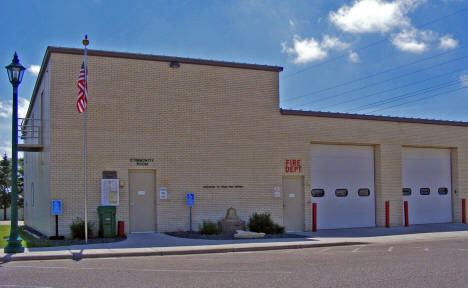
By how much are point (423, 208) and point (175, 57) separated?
46.0ft

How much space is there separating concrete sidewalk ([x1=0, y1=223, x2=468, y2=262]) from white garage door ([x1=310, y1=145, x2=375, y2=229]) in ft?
2.93

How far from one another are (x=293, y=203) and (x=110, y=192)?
7.56m

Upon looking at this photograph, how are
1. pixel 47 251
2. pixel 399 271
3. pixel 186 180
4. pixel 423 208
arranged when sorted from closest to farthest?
pixel 399 271
pixel 47 251
pixel 186 180
pixel 423 208

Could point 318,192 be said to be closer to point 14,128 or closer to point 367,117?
point 367,117

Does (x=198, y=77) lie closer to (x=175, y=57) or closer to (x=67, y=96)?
(x=175, y=57)

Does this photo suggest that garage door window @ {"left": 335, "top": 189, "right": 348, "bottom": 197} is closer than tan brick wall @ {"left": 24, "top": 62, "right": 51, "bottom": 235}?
No

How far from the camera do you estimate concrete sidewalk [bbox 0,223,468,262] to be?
44.8 ft

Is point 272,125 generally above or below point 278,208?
above

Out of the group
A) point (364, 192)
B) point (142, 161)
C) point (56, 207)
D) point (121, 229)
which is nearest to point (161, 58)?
point (142, 161)

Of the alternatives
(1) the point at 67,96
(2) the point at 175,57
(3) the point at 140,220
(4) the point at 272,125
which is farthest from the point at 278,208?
(1) the point at 67,96

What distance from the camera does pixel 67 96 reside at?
18188mm

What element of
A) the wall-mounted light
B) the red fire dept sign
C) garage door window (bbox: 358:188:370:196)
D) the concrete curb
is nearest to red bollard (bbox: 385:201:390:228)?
garage door window (bbox: 358:188:370:196)

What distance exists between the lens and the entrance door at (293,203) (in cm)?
2133

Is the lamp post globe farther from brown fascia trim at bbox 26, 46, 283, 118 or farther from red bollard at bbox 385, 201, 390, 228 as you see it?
red bollard at bbox 385, 201, 390, 228
